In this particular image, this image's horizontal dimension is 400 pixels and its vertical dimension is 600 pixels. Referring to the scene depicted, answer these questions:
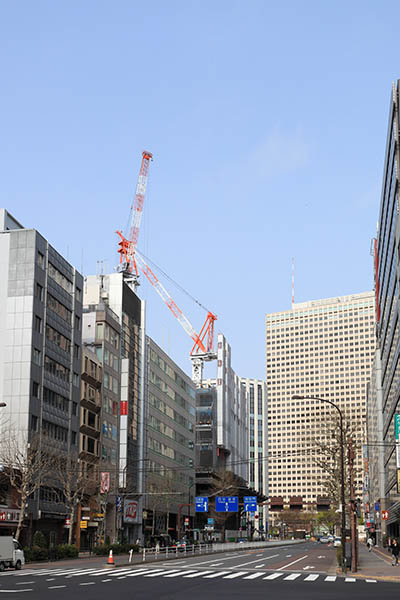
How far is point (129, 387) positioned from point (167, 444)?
31.0 meters

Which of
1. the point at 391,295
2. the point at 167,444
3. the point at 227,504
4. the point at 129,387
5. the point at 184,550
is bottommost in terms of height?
the point at 184,550

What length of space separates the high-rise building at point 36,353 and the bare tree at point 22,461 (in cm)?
71

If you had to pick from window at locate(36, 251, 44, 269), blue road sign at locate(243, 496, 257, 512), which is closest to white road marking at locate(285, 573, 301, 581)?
window at locate(36, 251, 44, 269)

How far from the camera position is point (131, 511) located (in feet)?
374

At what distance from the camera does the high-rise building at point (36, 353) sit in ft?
259

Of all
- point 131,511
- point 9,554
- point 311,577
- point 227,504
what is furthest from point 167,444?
point 311,577

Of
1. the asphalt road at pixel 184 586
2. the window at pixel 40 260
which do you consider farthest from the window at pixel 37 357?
the asphalt road at pixel 184 586

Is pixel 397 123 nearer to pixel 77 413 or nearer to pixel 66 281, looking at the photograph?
pixel 66 281

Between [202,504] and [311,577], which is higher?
[311,577]

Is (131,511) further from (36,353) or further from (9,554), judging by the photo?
(9,554)

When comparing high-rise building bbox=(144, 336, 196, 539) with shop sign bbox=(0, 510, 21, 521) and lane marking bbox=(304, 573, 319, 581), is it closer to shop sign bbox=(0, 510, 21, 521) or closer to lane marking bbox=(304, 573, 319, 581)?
shop sign bbox=(0, 510, 21, 521)

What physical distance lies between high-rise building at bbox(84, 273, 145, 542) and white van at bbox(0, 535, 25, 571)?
56.2 metres

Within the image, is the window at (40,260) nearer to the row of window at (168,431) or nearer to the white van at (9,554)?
the white van at (9,554)

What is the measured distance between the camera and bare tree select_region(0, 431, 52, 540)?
6844 centimetres
